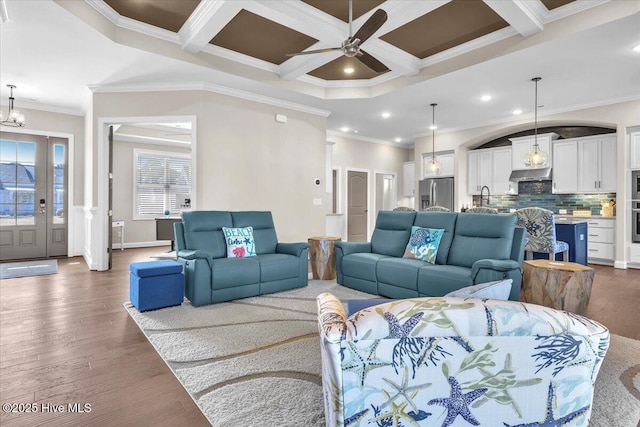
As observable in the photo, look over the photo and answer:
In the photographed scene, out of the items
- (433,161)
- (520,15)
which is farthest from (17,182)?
(520,15)

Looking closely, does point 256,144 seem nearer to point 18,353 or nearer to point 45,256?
point 18,353

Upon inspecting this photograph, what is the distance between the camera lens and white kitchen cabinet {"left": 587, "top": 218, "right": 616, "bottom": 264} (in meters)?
6.25

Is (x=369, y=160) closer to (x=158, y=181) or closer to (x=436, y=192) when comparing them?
(x=436, y=192)

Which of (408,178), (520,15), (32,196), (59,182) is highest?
(520,15)

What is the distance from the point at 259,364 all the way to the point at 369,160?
7.60m

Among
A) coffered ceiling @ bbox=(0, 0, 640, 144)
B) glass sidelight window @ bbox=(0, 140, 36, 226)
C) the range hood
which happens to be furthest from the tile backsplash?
glass sidelight window @ bbox=(0, 140, 36, 226)

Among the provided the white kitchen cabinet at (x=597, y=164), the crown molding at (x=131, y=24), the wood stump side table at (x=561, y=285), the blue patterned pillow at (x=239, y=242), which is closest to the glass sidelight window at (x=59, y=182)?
the crown molding at (x=131, y=24)

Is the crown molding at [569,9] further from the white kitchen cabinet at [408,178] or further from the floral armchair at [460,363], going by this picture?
the white kitchen cabinet at [408,178]

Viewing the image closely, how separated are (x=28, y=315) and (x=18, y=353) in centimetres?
104

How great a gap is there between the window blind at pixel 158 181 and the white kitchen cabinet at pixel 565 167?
28.4 ft

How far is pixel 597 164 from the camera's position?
21.2 ft

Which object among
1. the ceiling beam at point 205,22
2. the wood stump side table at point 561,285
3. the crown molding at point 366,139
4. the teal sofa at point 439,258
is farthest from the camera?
the crown molding at point 366,139

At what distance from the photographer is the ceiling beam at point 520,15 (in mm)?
3426

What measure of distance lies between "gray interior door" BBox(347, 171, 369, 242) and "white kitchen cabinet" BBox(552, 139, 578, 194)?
4.18 meters
